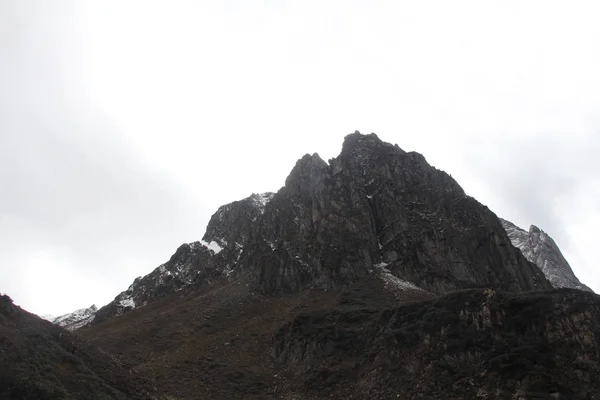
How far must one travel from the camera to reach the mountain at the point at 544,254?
134375 mm

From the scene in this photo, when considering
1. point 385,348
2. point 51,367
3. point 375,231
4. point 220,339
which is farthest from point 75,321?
point 385,348

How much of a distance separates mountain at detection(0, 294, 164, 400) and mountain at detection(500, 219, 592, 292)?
13012 centimetres

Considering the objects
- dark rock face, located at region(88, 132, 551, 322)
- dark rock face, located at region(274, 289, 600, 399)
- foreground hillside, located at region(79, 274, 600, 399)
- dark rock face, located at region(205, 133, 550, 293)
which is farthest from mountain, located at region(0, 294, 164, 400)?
dark rock face, located at region(205, 133, 550, 293)

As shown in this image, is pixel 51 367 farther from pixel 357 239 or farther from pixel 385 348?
pixel 357 239

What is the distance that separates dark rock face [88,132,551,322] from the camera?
240 feet

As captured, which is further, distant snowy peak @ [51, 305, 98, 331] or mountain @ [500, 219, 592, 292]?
mountain @ [500, 219, 592, 292]

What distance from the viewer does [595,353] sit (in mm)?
30500

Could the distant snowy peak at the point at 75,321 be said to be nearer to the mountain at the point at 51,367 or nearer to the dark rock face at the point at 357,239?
the dark rock face at the point at 357,239

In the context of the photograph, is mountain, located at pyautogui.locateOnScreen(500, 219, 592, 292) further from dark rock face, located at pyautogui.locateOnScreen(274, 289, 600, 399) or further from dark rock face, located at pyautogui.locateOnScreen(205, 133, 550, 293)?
dark rock face, located at pyautogui.locateOnScreen(274, 289, 600, 399)

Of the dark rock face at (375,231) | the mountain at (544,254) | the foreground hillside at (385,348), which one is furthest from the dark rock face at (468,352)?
the mountain at (544,254)

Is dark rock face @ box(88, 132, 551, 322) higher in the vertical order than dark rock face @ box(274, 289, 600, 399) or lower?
higher

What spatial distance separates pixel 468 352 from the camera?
34.2 m

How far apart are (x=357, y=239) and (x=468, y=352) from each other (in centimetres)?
4533

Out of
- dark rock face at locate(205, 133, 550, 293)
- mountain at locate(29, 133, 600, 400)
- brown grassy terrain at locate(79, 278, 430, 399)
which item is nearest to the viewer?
mountain at locate(29, 133, 600, 400)
